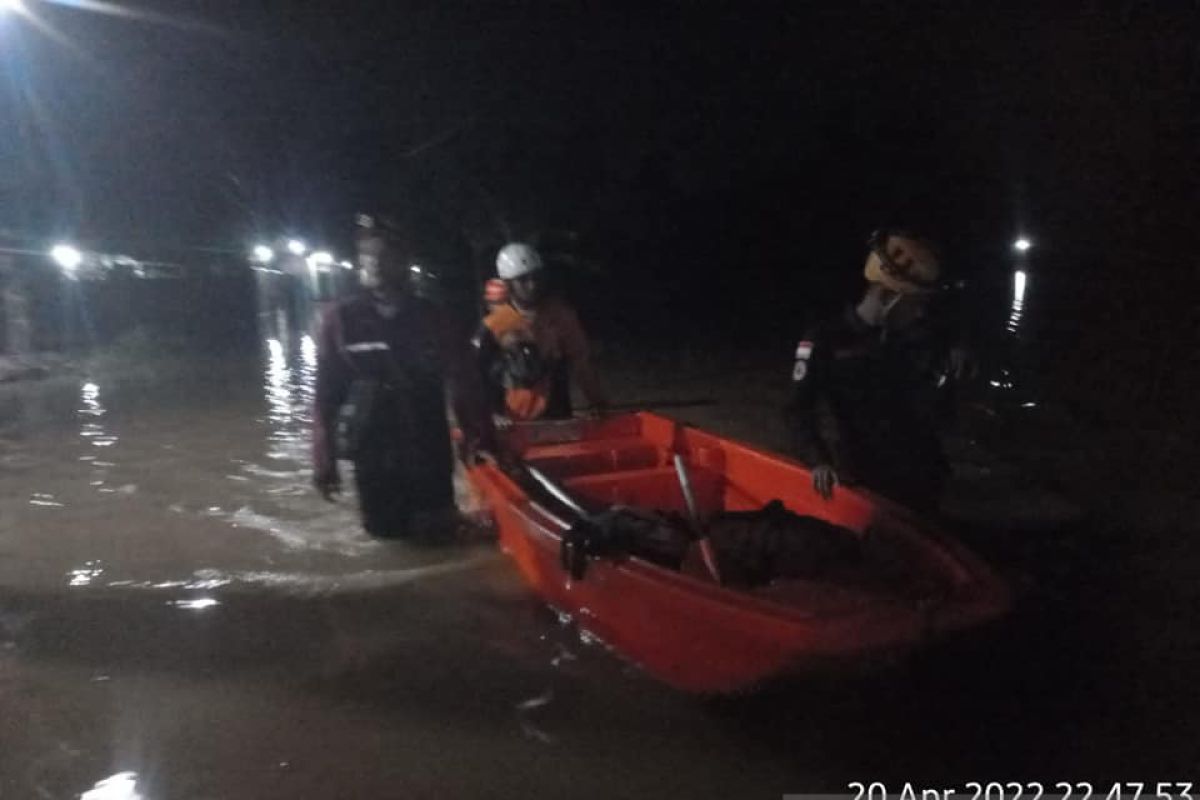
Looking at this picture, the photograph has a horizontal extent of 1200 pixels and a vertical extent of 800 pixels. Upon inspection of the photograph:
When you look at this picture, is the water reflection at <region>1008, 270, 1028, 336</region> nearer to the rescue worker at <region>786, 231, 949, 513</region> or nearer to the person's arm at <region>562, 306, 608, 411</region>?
the person's arm at <region>562, 306, 608, 411</region>

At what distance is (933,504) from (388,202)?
2459 cm

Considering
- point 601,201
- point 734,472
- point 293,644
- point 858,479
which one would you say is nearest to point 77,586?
point 293,644

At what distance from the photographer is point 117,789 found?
3.66m

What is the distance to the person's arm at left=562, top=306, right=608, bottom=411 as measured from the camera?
6.78 meters

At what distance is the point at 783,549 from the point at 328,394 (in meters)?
2.58

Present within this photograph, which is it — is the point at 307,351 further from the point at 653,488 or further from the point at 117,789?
the point at 117,789

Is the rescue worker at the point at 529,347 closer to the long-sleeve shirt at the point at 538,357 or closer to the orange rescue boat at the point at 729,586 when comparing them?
the long-sleeve shirt at the point at 538,357

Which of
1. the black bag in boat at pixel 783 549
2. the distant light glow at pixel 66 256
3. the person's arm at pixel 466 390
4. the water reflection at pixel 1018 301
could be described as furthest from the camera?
the distant light glow at pixel 66 256

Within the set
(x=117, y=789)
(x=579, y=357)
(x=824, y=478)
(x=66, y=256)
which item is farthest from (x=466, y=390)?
(x=66, y=256)

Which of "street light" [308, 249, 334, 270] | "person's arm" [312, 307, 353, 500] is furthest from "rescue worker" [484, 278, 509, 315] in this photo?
"street light" [308, 249, 334, 270]

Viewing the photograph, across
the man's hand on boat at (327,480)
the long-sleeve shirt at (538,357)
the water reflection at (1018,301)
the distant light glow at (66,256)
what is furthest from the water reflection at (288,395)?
the water reflection at (1018,301)

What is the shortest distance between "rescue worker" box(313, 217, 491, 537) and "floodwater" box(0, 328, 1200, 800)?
0.76 metres

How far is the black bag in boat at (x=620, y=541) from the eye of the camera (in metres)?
4.21

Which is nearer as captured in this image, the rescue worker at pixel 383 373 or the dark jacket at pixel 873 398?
the dark jacket at pixel 873 398
